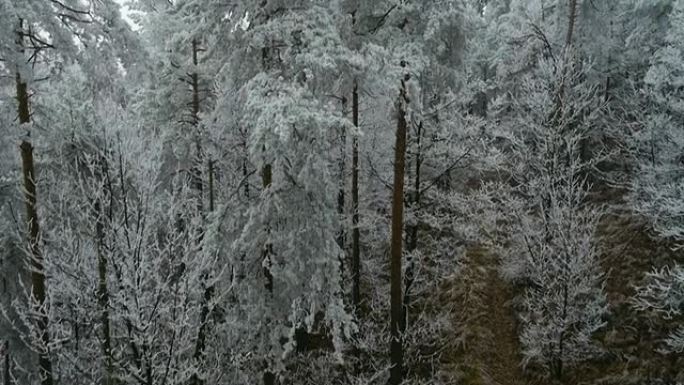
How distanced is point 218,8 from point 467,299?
Answer: 1343 centimetres

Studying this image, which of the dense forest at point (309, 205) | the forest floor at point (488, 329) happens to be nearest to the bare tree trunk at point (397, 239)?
the dense forest at point (309, 205)

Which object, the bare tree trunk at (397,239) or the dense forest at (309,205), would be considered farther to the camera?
the bare tree trunk at (397,239)

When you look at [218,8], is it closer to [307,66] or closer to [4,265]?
[307,66]

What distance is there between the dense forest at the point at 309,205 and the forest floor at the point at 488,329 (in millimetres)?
87

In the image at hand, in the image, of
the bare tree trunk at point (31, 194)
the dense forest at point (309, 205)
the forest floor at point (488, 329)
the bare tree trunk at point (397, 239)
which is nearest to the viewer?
the bare tree trunk at point (31, 194)

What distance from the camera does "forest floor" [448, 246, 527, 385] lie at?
586 inches

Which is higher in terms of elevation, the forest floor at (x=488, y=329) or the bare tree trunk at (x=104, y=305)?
the bare tree trunk at (x=104, y=305)

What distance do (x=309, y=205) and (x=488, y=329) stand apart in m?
10.4

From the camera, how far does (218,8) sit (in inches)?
345

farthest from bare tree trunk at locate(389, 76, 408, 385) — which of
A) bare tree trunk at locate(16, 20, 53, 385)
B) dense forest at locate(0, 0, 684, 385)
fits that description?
bare tree trunk at locate(16, 20, 53, 385)

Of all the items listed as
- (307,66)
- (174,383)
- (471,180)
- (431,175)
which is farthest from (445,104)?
(471,180)

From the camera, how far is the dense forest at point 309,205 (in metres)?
8.46

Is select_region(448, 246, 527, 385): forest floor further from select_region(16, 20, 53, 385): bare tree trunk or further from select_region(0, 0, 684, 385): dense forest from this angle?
select_region(16, 20, 53, 385): bare tree trunk

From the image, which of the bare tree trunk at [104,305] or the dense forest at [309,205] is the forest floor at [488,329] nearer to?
the dense forest at [309,205]
